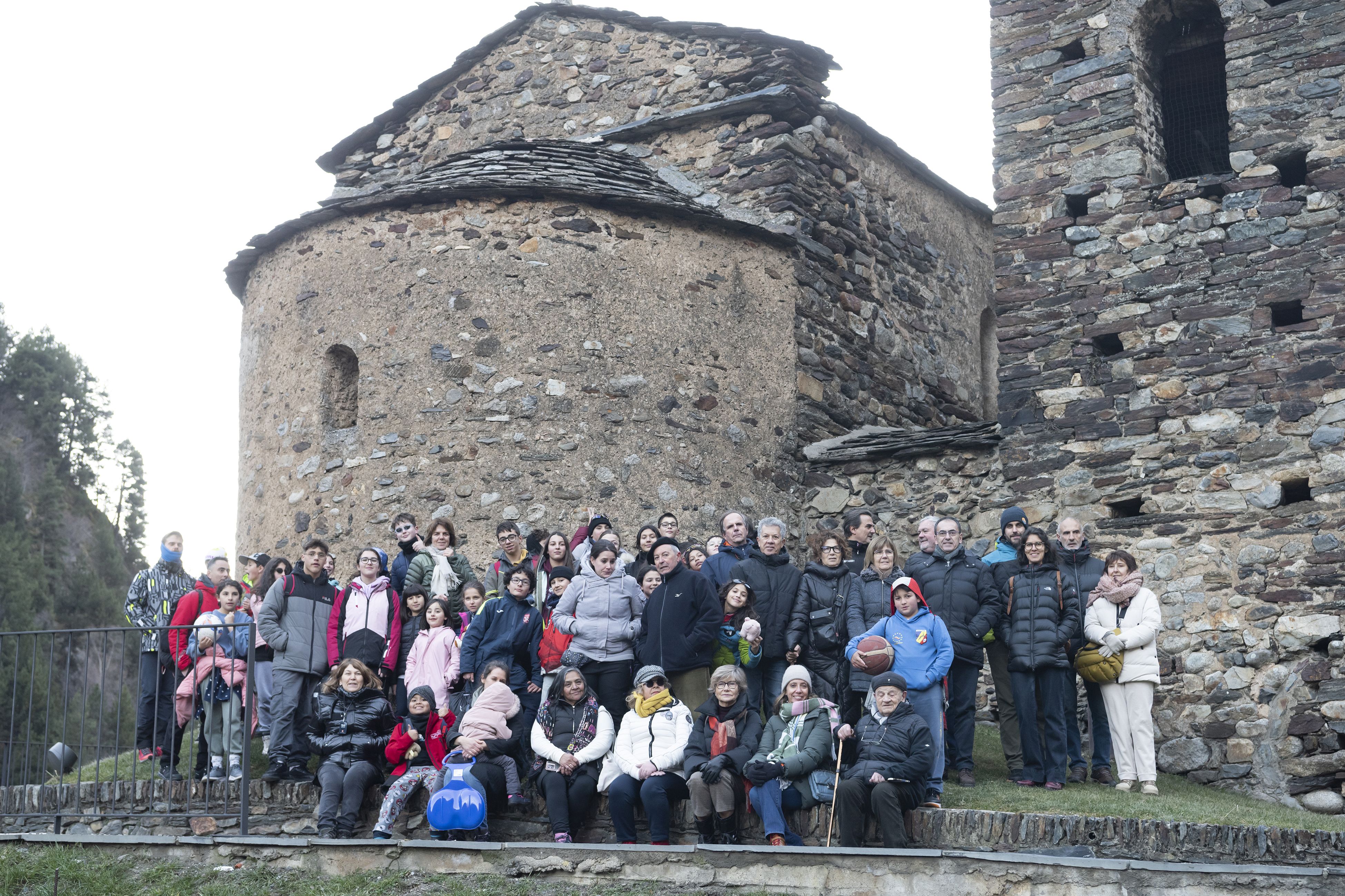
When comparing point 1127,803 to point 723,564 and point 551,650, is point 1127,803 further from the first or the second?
point 551,650

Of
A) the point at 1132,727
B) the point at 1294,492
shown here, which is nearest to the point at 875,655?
the point at 1132,727

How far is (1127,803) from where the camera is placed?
8203 mm

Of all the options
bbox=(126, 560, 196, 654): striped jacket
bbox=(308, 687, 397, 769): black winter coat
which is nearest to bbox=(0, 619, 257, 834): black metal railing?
bbox=(126, 560, 196, 654): striped jacket

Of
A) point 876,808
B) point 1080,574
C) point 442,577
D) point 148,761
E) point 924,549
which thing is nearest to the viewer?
point 876,808

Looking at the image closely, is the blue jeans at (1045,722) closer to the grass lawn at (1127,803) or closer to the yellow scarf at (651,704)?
the grass lawn at (1127,803)

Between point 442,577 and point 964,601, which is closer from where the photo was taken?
point 964,601

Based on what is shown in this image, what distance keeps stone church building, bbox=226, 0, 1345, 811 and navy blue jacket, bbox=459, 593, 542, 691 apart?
2.59 metres

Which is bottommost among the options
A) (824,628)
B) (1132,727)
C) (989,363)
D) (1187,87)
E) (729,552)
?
(1132,727)

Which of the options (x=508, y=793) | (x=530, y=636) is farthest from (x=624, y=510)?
(x=508, y=793)

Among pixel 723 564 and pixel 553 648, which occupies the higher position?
pixel 723 564

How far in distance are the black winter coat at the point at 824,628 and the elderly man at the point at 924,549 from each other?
1.82ft

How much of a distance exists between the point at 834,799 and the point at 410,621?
3351mm

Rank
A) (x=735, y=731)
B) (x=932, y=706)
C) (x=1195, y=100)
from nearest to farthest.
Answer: (x=735, y=731)
(x=932, y=706)
(x=1195, y=100)

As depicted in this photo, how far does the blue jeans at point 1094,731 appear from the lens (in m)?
9.35
